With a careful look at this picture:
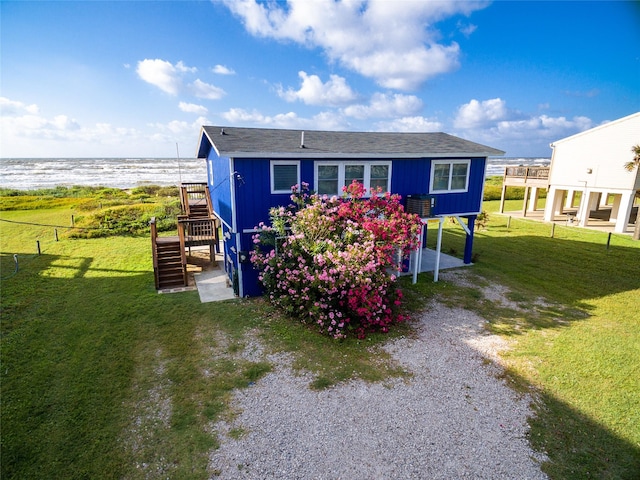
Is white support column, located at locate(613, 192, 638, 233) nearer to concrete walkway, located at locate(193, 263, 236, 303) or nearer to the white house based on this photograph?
the white house

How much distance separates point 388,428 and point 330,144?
381 inches

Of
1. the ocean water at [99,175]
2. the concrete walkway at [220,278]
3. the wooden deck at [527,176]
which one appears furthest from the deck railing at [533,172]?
the ocean water at [99,175]

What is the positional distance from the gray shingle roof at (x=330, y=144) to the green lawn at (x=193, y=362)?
16.3 feet

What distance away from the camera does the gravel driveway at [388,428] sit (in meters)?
5.30

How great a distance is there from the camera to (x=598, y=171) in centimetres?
2294

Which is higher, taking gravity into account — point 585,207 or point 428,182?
point 428,182

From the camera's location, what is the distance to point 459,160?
1426 cm

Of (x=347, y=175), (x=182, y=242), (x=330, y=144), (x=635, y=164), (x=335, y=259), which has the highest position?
(x=330, y=144)

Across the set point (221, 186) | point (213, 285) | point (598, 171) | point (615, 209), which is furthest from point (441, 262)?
point (615, 209)

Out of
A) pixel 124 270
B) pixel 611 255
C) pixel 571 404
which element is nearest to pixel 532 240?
pixel 611 255

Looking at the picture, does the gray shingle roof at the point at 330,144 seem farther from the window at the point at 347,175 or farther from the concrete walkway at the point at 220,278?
the concrete walkway at the point at 220,278

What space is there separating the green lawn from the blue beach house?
106 inches

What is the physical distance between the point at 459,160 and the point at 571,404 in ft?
32.9

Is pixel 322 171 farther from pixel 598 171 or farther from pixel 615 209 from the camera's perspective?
pixel 615 209
